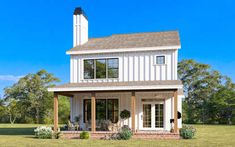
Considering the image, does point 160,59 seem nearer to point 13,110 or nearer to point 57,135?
point 57,135

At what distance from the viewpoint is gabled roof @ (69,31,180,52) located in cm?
2136

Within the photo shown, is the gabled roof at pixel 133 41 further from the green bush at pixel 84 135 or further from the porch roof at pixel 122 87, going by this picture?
the green bush at pixel 84 135

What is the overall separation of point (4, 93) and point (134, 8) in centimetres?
2790

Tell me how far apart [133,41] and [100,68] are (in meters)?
3.36

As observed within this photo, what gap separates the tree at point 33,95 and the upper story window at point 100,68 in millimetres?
26810

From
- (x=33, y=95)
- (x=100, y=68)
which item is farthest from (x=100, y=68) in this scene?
(x=33, y=95)

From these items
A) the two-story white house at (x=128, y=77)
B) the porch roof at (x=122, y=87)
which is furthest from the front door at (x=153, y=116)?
the porch roof at (x=122, y=87)

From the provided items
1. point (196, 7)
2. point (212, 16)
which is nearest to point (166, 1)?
point (196, 7)

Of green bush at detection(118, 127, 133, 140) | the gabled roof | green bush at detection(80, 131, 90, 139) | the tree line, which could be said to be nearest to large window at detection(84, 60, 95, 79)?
the gabled roof

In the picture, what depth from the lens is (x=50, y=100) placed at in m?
47.3

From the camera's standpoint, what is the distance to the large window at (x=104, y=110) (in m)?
21.4

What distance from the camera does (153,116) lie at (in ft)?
68.4

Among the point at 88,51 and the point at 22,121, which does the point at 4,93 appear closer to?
the point at 22,121

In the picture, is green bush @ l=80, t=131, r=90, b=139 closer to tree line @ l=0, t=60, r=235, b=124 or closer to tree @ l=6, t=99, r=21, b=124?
tree line @ l=0, t=60, r=235, b=124
